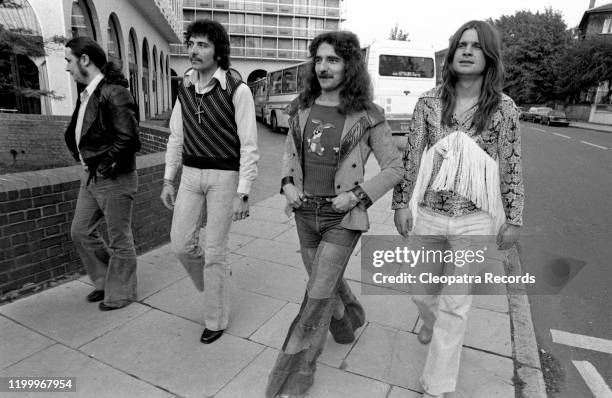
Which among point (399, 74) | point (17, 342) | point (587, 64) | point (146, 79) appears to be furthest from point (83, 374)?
point (587, 64)

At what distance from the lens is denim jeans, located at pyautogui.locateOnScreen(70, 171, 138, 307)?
3.07m

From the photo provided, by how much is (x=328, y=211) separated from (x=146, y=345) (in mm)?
1585

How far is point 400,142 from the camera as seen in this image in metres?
14.1

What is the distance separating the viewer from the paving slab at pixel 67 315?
2.89 meters

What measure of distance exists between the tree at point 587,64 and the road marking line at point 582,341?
38.2 m

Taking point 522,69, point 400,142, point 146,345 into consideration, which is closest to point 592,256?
point 146,345

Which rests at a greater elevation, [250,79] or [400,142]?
[250,79]

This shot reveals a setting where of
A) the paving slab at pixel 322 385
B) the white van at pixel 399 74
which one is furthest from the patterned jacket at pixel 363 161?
the white van at pixel 399 74

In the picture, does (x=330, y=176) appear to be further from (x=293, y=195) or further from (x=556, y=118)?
(x=556, y=118)

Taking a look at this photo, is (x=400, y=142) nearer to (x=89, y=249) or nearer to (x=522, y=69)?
(x=89, y=249)

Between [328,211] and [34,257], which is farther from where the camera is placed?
[34,257]

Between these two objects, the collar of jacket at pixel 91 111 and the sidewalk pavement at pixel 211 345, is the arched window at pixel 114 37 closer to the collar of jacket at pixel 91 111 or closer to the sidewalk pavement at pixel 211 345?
the collar of jacket at pixel 91 111

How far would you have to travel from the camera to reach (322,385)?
8.09 ft

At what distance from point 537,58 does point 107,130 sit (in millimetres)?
50370
